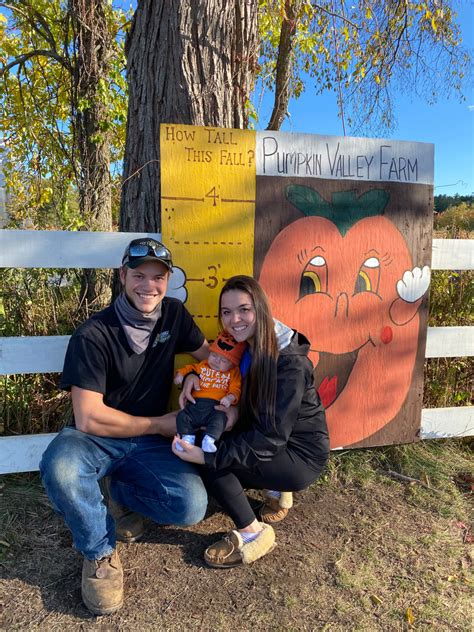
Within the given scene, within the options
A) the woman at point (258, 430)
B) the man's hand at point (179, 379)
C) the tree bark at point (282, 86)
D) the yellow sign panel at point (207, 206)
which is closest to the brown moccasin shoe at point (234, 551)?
the woman at point (258, 430)

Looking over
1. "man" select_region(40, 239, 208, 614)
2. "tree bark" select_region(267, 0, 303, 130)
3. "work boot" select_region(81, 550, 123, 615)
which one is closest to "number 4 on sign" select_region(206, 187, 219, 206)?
"man" select_region(40, 239, 208, 614)

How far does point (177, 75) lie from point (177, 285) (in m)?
1.23

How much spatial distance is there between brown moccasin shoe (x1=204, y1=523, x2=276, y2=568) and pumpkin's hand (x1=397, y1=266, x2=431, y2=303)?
5.64 ft

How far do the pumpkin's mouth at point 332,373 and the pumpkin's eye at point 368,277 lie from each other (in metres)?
0.34

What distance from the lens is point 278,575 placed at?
224 centimetres

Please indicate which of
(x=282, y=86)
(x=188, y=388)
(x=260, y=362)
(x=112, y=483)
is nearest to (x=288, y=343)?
(x=260, y=362)

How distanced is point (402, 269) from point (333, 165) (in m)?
0.80

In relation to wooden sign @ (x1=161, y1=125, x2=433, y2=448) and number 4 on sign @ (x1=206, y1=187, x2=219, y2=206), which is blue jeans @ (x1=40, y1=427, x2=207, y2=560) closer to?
wooden sign @ (x1=161, y1=125, x2=433, y2=448)

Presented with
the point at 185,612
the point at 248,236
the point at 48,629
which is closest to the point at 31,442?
the point at 48,629

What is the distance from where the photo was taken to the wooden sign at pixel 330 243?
2.72 m

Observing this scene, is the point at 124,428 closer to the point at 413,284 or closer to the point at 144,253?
the point at 144,253

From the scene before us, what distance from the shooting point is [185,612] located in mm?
2023

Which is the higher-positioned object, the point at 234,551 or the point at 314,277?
the point at 314,277

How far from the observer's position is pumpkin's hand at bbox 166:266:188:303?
106 inches
